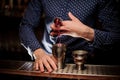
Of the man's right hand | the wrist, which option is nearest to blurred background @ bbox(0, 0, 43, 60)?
the man's right hand

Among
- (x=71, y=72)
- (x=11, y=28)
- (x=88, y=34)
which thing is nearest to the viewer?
(x=71, y=72)

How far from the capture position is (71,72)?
7.20ft

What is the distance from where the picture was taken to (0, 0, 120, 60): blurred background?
554cm

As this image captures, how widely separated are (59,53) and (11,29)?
399 centimetres

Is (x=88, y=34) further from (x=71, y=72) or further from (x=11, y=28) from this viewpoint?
(x=11, y=28)

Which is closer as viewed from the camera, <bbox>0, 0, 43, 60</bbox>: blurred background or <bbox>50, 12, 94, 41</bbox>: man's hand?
<bbox>50, 12, 94, 41</bbox>: man's hand

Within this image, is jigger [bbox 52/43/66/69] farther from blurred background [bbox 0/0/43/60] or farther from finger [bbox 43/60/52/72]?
blurred background [bbox 0/0/43/60]

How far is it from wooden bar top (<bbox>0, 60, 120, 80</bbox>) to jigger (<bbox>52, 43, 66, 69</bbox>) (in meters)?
0.06

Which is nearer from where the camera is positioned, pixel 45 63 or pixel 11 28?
pixel 45 63

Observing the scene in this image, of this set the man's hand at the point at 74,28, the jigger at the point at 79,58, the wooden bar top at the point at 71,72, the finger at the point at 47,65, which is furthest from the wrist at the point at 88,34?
the finger at the point at 47,65

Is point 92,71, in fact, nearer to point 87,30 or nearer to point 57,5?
point 87,30

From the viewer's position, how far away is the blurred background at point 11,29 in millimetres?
5539

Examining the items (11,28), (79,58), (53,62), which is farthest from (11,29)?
(79,58)

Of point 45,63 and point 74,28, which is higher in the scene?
point 74,28
